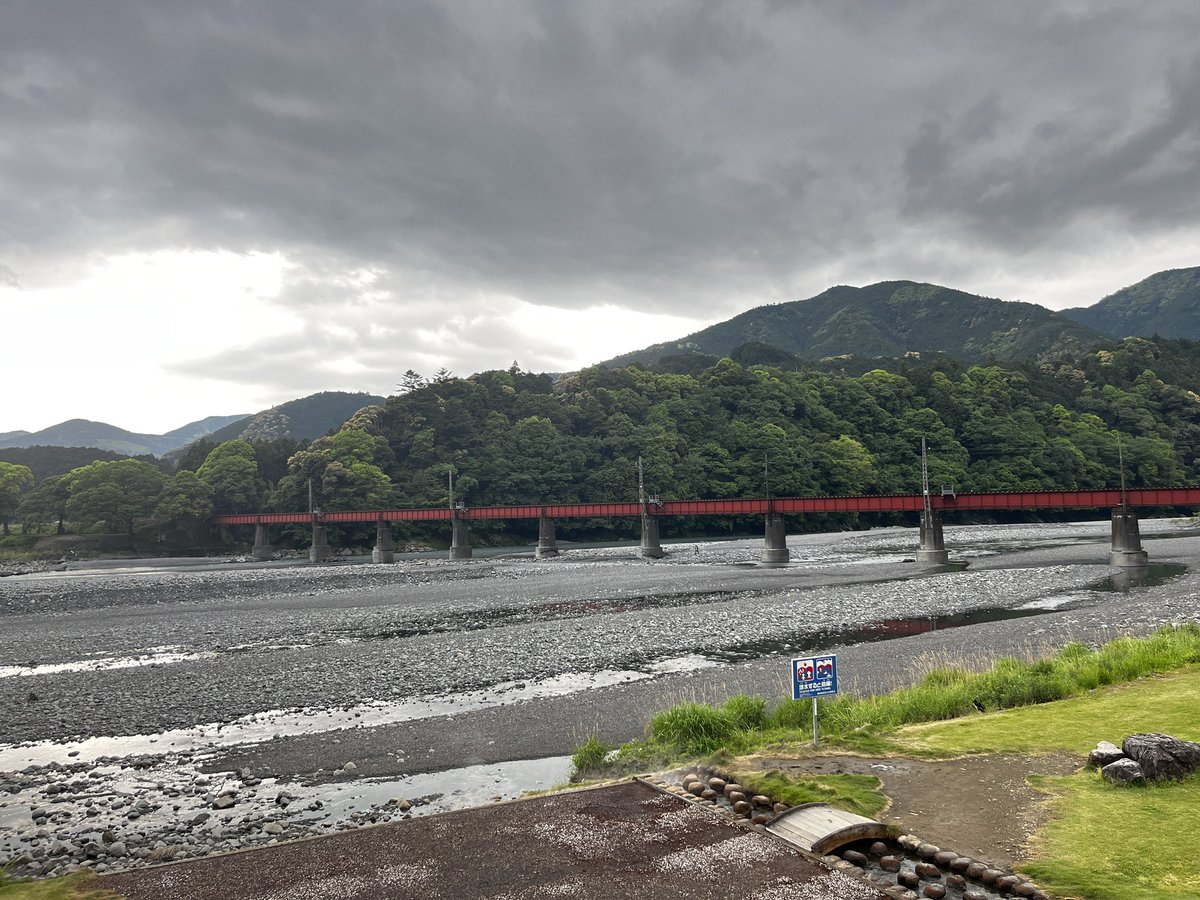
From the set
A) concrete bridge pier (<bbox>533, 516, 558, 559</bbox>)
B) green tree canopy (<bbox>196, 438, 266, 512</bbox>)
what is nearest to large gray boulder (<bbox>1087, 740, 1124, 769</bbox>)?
concrete bridge pier (<bbox>533, 516, 558, 559</bbox>)

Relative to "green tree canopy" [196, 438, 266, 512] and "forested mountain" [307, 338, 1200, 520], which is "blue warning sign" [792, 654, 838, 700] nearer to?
"forested mountain" [307, 338, 1200, 520]

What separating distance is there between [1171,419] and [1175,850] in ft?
588

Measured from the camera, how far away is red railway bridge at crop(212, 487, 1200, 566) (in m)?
61.9

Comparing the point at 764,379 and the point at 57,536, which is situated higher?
the point at 764,379

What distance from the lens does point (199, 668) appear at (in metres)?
27.5

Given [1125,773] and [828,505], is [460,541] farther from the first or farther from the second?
[1125,773]

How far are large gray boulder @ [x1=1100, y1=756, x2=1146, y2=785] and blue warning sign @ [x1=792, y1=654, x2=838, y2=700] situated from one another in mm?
3983

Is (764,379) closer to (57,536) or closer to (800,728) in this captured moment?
(57,536)

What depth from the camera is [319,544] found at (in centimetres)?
10794

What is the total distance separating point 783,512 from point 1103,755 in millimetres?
67775

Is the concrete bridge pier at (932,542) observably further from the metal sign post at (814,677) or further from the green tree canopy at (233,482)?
the green tree canopy at (233,482)

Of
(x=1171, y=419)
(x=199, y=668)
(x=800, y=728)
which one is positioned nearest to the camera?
(x=800, y=728)

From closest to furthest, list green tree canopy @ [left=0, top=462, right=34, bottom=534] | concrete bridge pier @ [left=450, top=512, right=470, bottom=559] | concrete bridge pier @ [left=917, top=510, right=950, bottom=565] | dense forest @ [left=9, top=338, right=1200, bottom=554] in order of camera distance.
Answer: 1. concrete bridge pier @ [left=917, top=510, right=950, bottom=565]
2. concrete bridge pier @ [left=450, top=512, right=470, bottom=559]
3. green tree canopy @ [left=0, top=462, right=34, bottom=534]
4. dense forest @ [left=9, top=338, right=1200, bottom=554]

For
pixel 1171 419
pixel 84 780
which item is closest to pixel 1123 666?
pixel 84 780
